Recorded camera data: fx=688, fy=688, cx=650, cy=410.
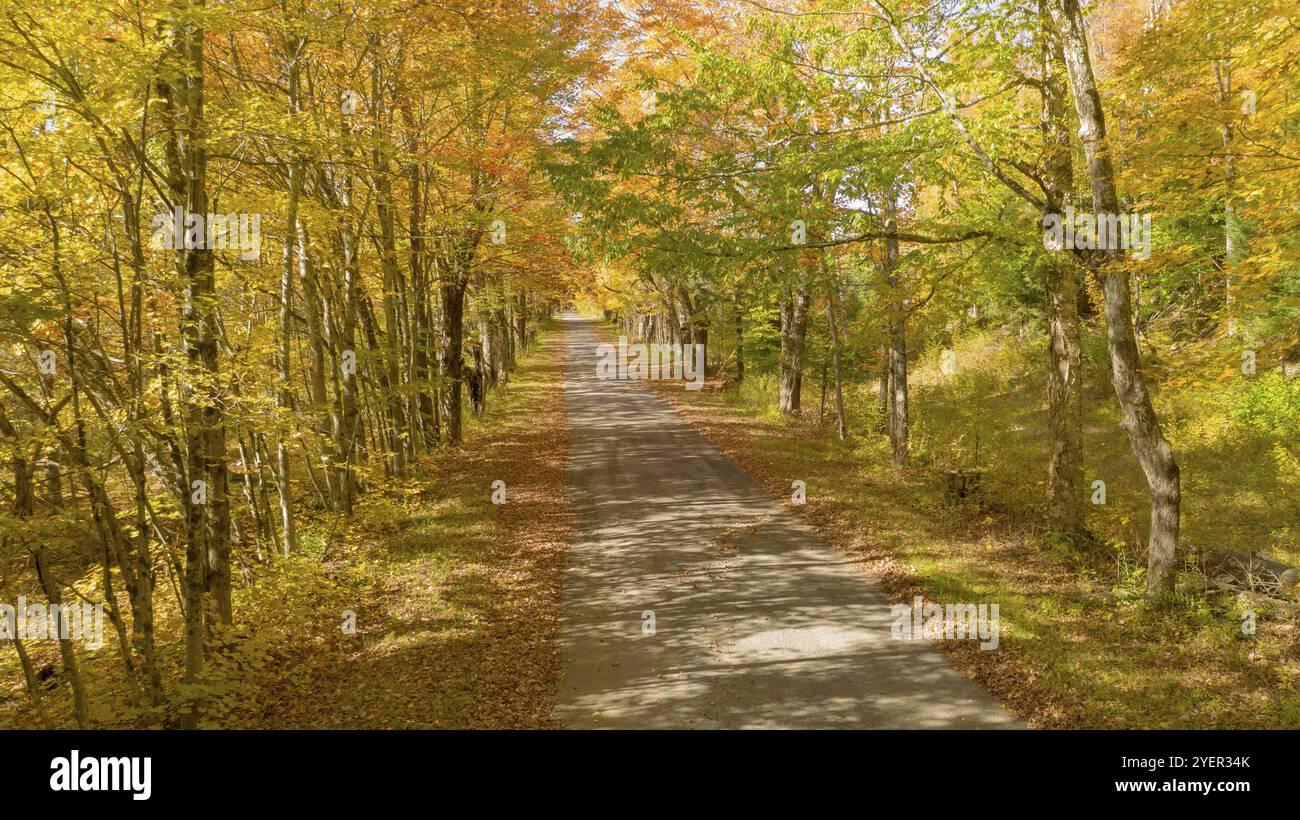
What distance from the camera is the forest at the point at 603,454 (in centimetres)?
698

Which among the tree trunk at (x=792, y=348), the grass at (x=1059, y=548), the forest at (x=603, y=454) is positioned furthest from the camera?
the tree trunk at (x=792, y=348)

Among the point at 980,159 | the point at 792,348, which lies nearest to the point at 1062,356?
the point at 980,159

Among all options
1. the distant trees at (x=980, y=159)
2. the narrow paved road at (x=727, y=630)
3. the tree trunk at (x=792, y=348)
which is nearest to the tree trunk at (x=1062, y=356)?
the distant trees at (x=980, y=159)

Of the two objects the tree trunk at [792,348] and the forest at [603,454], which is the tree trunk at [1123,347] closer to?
the forest at [603,454]

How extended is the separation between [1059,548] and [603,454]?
1130cm

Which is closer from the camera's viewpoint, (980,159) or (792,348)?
(980,159)

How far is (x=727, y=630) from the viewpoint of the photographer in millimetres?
8789

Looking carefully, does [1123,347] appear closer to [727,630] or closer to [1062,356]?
[1062,356]

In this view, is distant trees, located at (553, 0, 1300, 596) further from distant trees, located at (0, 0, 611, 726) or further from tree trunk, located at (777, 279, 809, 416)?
tree trunk, located at (777, 279, 809, 416)

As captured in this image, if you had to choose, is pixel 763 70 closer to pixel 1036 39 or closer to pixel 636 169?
pixel 636 169

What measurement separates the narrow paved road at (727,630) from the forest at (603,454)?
0.07 m

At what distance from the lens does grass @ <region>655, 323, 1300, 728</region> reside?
22.5 feet

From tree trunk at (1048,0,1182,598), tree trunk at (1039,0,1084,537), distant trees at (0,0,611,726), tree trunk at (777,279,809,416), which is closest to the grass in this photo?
tree trunk at (1048,0,1182,598)

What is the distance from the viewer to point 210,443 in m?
7.95
